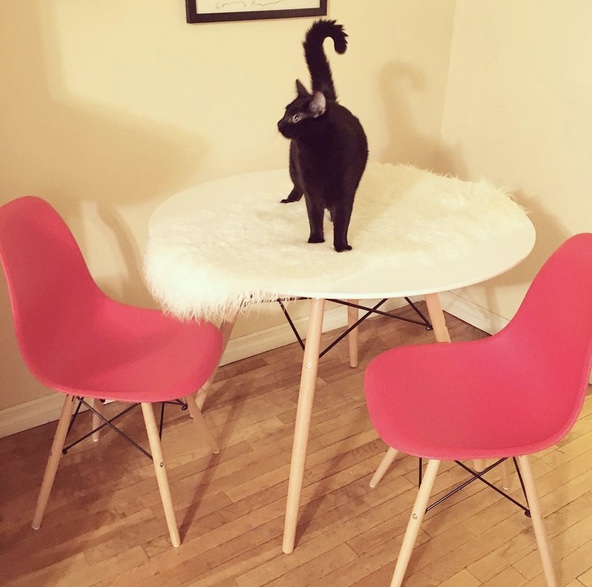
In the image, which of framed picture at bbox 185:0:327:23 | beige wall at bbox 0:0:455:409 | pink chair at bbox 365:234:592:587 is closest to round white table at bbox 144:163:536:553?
pink chair at bbox 365:234:592:587

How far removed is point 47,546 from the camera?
1.57 m

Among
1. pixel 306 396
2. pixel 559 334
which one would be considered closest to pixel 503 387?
pixel 559 334

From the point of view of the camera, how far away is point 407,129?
7.95 feet

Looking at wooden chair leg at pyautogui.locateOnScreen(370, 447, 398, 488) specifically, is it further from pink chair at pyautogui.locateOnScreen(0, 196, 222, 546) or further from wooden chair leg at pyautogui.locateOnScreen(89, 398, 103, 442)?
wooden chair leg at pyautogui.locateOnScreen(89, 398, 103, 442)

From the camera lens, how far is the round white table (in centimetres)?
127

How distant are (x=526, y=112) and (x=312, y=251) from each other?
1.24 meters

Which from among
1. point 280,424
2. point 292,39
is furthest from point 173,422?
point 292,39

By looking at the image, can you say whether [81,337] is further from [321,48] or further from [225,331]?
[321,48]

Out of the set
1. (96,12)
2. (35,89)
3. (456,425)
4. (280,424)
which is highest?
(96,12)

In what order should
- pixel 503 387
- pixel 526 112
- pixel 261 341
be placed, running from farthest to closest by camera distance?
pixel 261 341, pixel 526 112, pixel 503 387

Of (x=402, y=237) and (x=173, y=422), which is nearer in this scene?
(x=402, y=237)

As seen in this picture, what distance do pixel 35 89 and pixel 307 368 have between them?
105 centimetres

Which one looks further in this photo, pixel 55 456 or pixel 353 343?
pixel 353 343

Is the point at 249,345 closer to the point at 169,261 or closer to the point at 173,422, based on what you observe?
the point at 173,422
